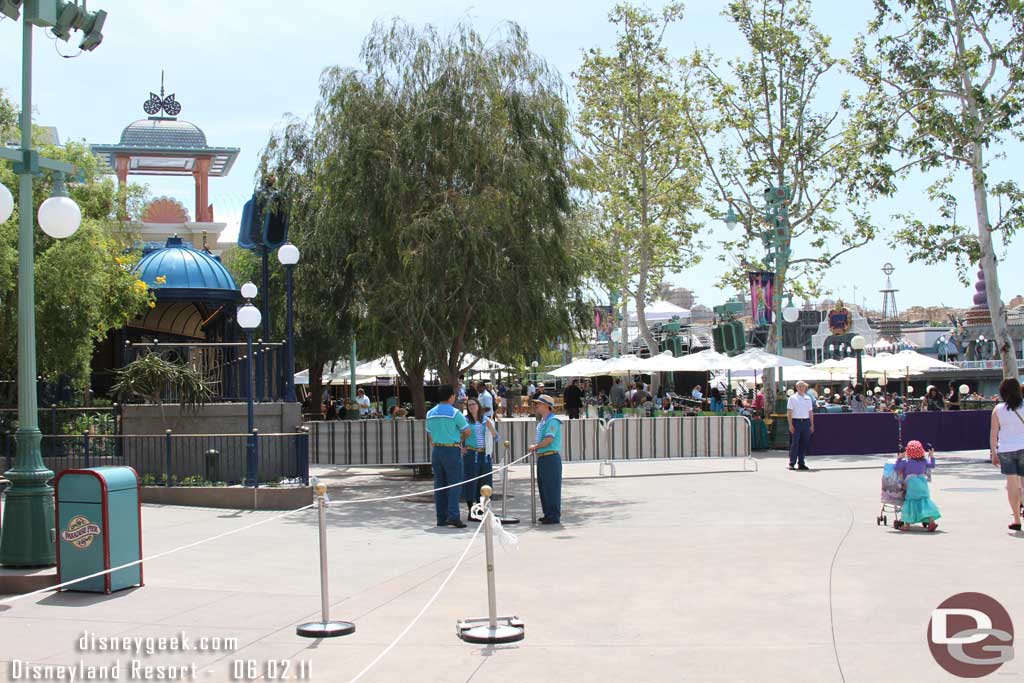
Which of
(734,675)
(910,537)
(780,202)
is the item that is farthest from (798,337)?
(734,675)

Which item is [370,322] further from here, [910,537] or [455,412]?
[910,537]

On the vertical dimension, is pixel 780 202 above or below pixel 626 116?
below

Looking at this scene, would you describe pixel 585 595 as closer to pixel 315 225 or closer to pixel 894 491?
pixel 894 491

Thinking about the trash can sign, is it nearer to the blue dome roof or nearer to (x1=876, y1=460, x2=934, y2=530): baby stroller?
A: (x1=876, y1=460, x2=934, y2=530): baby stroller

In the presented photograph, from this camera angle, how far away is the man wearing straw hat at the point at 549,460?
12953mm

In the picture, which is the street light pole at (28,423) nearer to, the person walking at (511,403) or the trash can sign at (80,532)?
the trash can sign at (80,532)

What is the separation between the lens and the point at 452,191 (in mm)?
16156

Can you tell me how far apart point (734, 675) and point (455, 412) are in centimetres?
687

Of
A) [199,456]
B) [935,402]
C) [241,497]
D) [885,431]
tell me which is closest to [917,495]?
[241,497]

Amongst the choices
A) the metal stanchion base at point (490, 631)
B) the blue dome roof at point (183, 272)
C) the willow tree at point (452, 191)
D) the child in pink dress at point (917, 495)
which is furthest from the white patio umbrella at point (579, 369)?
the metal stanchion base at point (490, 631)

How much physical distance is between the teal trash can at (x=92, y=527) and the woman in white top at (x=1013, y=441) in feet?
29.7

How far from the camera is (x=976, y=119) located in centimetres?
2388

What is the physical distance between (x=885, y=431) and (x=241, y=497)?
1522cm

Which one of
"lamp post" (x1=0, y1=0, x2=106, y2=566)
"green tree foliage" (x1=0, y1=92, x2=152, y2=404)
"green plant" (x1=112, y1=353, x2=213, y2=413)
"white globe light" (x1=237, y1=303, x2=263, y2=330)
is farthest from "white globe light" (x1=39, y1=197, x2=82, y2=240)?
"green tree foliage" (x1=0, y1=92, x2=152, y2=404)
